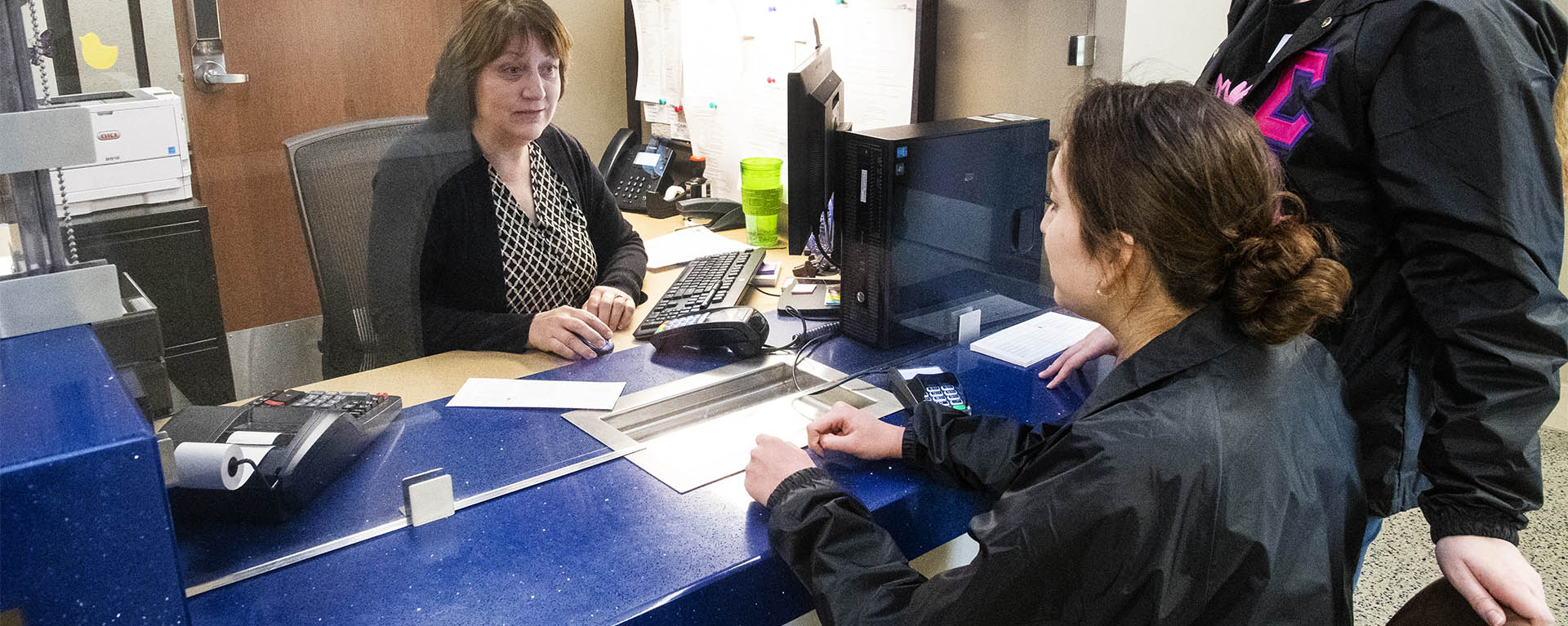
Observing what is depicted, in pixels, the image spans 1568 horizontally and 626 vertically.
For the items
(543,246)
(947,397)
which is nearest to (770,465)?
(947,397)

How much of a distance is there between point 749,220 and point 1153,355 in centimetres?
98

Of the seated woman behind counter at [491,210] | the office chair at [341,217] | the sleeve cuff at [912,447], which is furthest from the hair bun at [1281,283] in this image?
the office chair at [341,217]

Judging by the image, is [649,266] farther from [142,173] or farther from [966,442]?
[142,173]

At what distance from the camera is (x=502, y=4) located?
109 centimetres

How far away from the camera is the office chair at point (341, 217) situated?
3.55ft

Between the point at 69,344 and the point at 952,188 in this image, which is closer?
the point at 69,344

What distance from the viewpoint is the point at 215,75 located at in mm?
939

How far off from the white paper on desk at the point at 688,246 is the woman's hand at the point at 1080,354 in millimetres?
618

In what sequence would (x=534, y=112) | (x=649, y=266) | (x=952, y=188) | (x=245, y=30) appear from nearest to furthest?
(x=245, y=30) → (x=534, y=112) → (x=952, y=188) → (x=649, y=266)

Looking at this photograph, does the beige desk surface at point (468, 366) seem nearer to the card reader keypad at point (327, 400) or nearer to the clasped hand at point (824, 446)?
the card reader keypad at point (327, 400)

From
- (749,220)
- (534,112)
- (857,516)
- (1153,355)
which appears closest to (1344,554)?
(1153,355)

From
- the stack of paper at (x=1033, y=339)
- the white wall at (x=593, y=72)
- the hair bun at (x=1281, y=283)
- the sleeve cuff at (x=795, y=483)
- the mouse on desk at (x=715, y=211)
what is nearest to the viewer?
the hair bun at (x=1281, y=283)

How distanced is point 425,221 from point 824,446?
563mm

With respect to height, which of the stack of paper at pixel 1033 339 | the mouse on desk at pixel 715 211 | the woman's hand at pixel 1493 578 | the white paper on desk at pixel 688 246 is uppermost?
the mouse on desk at pixel 715 211
